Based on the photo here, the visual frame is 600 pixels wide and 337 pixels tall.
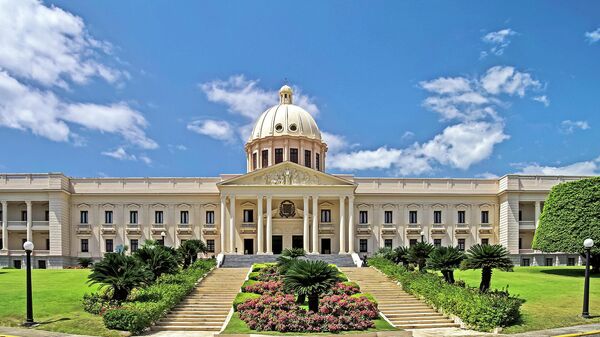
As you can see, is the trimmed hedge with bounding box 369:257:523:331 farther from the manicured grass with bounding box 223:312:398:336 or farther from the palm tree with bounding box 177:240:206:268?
the palm tree with bounding box 177:240:206:268

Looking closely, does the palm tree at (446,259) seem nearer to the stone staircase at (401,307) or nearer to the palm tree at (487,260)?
the palm tree at (487,260)

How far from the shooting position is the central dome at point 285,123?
63156 mm

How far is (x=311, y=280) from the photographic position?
2205cm

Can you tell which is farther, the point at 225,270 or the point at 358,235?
the point at 358,235

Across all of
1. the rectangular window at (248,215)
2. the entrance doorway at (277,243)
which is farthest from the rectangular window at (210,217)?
the entrance doorway at (277,243)

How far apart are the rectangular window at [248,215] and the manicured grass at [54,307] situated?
83.8 feet

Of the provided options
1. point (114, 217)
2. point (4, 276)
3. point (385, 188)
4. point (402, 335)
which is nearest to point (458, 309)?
point (402, 335)

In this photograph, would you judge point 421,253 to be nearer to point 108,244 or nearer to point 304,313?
point 304,313

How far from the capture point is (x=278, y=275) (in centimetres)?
3259

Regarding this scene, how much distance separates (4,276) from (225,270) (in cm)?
1562

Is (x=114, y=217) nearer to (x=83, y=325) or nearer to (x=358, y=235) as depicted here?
(x=358, y=235)

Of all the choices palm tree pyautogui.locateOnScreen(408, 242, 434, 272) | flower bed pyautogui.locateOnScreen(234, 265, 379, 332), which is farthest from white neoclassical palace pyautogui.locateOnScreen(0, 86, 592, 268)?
flower bed pyautogui.locateOnScreen(234, 265, 379, 332)

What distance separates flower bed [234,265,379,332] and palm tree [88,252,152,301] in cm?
469

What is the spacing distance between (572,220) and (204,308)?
3060 cm
